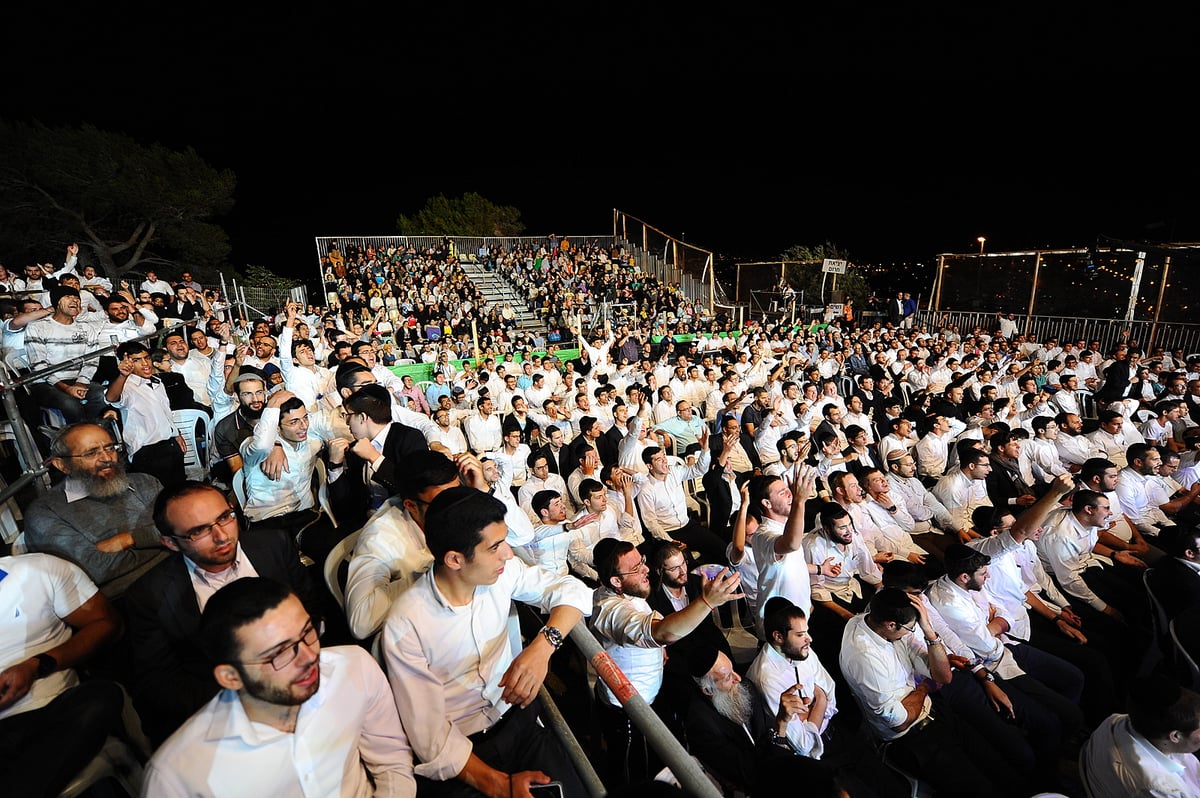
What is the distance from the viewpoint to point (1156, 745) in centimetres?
236

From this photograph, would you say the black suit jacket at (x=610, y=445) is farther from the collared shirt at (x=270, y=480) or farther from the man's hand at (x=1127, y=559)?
the man's hand at (x=1127, y=559)

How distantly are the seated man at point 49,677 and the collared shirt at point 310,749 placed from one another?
0.51 m

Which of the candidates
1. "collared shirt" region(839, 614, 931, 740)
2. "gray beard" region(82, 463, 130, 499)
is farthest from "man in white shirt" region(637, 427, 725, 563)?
"gray beard" region(82, 463, 130, 499)

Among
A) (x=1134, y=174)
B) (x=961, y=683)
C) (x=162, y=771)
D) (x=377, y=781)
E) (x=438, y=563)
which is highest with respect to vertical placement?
(x=1134, y=174)

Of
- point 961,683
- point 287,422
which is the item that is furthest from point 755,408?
point 287,422

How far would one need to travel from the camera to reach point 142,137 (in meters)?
26.3

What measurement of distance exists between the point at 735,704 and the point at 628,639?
0.81 meters

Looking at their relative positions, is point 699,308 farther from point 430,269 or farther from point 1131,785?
point 1131,785

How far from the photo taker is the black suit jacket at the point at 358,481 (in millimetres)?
3182

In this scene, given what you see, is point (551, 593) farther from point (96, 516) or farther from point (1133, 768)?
point (1133, 768)

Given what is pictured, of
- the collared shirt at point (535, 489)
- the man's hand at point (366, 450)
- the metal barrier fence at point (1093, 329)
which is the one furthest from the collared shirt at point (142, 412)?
the metal barrier fence at point (1093, 329)

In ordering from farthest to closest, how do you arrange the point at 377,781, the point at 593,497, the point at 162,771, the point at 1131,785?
the point at 593,497, the point at 1131,785, the point at 377,781, the point at 162,771

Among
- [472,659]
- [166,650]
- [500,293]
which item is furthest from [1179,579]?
[500,293]

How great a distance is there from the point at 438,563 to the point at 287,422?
Result: 2.10m
